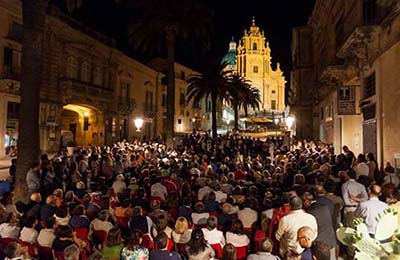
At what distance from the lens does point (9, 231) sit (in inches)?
277

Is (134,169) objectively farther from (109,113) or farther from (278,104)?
(278,104)

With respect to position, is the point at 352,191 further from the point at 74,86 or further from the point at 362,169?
the point at 74,86

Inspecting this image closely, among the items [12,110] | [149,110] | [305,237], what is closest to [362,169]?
[305,237]

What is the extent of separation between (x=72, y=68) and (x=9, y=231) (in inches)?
1170

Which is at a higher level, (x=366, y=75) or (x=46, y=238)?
(x=366, y=75)

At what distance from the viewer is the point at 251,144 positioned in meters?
28.7

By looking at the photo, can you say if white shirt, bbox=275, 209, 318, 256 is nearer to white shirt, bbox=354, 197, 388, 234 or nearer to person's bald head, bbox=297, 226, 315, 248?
person's bald head, bbox=297, 226, 315, 248

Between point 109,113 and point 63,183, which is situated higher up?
point 109,113

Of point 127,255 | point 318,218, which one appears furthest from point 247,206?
point 127,255

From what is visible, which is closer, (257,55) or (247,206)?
(247,206)

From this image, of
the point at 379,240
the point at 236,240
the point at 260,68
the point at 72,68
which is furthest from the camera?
the point at 260,68

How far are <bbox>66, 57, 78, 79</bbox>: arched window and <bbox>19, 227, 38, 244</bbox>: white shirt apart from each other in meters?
28.8

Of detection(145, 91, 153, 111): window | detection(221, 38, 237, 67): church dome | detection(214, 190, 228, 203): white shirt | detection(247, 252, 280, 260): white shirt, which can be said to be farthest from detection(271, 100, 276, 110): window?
detection(247, 252, 280, 260): white shirt

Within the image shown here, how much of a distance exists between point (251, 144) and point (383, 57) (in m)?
14.0
